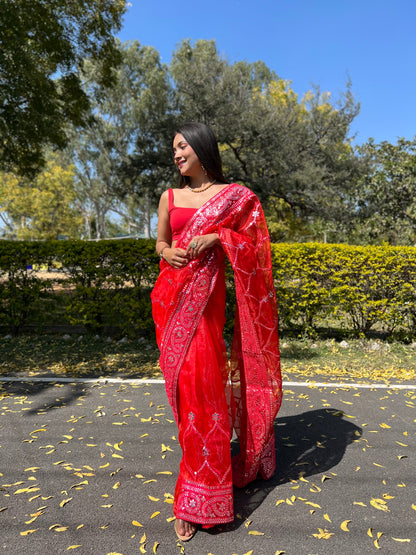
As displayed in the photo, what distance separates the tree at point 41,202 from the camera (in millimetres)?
33344

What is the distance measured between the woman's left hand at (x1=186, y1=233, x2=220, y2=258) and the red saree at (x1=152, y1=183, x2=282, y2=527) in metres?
0.06

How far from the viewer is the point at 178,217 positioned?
8.35 ft

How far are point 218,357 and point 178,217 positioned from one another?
875mm

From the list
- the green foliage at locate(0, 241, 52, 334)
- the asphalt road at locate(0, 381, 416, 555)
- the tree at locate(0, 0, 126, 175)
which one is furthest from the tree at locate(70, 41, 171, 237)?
the asphalt road at locate(0, 381, 416, 555)

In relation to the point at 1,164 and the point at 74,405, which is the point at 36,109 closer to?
the point at 1,164

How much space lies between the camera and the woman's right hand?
244 cm

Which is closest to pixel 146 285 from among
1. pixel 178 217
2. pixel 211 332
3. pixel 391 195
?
pixel 178 217

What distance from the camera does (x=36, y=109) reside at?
1060cm

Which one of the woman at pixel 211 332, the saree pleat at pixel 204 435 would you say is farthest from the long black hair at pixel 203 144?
the saree pleat at pixel 204 435

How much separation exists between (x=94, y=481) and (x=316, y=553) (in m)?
1.48

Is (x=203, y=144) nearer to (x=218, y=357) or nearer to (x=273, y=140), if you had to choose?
(x=218, y=357)

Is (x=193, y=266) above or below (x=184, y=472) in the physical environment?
above

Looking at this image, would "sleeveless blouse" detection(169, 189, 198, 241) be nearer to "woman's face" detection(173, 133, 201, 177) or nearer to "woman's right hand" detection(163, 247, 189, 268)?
"woman's right hand" detection(163, 247, 189, 268)

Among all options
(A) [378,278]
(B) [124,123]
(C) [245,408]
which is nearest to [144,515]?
(C) [245,408]
